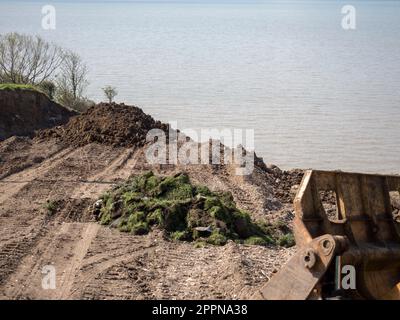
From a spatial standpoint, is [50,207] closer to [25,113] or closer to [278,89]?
[25,113]

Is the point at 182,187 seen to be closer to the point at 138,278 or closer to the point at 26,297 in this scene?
the point at 138,278

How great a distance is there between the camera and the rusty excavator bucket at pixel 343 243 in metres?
7.09

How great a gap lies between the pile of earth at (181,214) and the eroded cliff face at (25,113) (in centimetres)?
1173

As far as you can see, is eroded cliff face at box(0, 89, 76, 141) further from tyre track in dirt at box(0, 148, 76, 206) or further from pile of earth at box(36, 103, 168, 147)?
tyre track in dirt at box(0, 148, 76, 206)

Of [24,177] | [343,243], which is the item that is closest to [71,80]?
[24,177]

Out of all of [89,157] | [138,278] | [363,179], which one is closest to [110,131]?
[89,157]

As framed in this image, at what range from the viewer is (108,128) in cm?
2303

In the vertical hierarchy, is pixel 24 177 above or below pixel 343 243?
below

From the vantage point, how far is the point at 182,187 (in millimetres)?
14164

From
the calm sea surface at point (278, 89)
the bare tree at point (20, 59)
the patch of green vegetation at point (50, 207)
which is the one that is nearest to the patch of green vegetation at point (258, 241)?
the patch of green vegetation at point (50, 207)

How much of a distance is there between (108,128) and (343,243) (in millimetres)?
16480

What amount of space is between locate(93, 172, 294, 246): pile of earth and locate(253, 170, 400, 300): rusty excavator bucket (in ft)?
14.2

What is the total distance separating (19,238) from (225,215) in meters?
3.38

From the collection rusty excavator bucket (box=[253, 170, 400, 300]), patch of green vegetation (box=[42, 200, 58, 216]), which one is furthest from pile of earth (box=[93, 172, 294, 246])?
rusty excavator bucket (box=[253, 170, 400, 300])
